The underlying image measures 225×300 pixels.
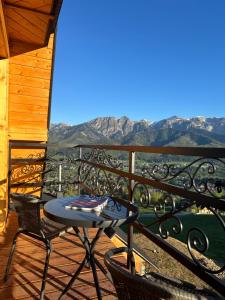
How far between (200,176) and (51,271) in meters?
1.90

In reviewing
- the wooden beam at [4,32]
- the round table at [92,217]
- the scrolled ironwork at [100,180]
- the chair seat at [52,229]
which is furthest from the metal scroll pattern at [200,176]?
the wooden beam at [4,32]

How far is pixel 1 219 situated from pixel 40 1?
292 centimetres

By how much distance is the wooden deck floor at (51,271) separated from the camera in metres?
2.38

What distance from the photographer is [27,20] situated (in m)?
3.78

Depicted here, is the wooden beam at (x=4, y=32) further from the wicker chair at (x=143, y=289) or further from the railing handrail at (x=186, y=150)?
the wicker chair at (x=143, y=289)

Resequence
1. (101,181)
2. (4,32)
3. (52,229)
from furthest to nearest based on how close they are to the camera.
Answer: (101,181) < (4,32) < (52,229)

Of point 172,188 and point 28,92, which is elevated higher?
point 28,92

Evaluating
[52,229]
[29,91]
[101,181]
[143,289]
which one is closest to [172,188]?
[143,289]

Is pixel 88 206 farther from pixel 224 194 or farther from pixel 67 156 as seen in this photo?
pixel 67 156

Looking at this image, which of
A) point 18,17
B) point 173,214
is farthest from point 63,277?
point 18,17

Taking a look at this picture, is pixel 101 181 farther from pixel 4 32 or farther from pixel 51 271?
pixel 4 32

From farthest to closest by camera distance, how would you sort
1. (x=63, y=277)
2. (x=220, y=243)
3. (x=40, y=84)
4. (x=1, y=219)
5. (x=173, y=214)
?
(x=220, y=243)
(x=40, y=84)
(x=1, y=219)
(x=63, y=277)
(x=173, y=214)

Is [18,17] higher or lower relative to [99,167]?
higher

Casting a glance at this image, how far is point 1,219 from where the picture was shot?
157 inches
